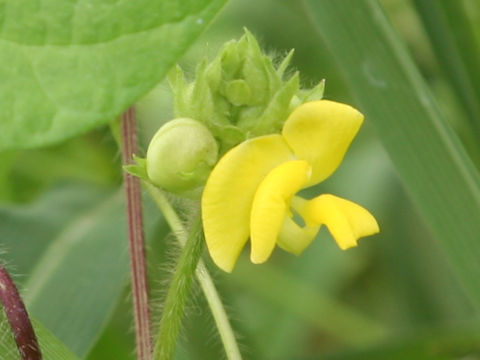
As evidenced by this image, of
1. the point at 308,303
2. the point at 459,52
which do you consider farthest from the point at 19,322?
the point at 308,303

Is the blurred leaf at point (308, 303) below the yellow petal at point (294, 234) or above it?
below

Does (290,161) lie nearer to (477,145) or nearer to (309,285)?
(477,145)

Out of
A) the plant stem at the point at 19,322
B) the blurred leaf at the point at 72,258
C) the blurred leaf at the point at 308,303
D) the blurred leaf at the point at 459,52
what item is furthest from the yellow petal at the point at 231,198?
the blurred leaf at the point at 308,303

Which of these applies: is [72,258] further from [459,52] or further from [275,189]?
[275,189]

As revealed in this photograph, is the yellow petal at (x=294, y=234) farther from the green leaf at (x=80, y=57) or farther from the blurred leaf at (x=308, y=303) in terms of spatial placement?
the blurred leaf at (x=308, y=303)

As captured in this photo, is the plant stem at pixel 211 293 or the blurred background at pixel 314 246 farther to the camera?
the blurred background at pixel 314 246

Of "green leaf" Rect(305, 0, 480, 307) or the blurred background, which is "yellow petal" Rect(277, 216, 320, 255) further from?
the blurred background

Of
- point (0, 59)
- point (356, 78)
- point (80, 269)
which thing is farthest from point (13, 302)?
point (80, 269)
